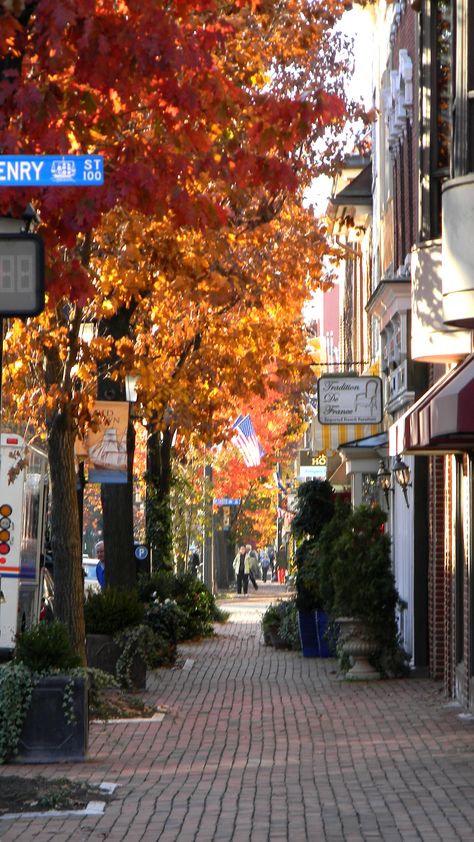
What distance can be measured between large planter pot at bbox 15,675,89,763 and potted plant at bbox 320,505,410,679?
8297mm

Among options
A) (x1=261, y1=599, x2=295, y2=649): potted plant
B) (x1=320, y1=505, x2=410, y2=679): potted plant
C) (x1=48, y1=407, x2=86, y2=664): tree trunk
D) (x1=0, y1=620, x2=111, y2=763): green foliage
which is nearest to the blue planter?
(x1=261, y1=599, x2=295, y2=649): potted plant

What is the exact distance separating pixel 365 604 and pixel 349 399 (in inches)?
220

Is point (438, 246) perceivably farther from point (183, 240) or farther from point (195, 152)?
point (195, 152)

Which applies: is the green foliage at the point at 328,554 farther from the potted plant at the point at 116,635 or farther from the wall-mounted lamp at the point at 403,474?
the potted plant at the point at 116,635

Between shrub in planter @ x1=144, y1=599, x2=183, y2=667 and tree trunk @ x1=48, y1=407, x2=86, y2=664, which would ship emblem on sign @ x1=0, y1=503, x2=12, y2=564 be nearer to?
shrub in planter @ x1=144, y1=599, x2=183, y2=667

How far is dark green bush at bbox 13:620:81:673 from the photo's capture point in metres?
13.1

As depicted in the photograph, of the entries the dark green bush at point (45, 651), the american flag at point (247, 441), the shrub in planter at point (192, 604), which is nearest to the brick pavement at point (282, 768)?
the dark green bush at point (45, 651)

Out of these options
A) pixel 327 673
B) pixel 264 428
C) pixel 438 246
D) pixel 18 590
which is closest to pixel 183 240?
pixel 438 246

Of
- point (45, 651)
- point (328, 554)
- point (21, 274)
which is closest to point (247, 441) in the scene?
point (328, 554)

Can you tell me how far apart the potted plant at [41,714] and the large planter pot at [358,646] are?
8344 millimetres

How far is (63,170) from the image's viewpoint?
9266mm

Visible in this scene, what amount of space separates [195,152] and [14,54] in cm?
194

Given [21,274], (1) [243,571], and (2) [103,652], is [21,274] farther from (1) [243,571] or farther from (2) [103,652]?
(1) [243,571]

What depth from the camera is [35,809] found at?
10547 millimetres
